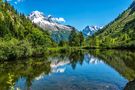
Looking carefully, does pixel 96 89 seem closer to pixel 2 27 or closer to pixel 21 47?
pixel 21 47

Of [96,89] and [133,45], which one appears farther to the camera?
[133,45]

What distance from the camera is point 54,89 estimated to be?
46750mm

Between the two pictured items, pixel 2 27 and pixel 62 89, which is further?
pixel 2 27

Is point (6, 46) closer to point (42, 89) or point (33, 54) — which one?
point (33, 54)

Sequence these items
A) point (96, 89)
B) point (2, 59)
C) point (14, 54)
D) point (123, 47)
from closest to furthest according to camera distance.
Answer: point (96, 89) < point (2, 59) < point (14, 54) < point (123, 47)

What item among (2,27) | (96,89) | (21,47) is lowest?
(96,89)

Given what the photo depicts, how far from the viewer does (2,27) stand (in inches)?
7766

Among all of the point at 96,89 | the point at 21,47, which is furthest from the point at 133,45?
the point at 96,89

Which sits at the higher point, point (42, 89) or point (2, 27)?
point (2, 27)

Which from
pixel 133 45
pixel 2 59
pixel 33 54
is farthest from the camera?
pixel 133 45

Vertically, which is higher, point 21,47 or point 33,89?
point 21,47

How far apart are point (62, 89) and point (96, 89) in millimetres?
5711

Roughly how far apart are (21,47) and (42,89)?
250 feet

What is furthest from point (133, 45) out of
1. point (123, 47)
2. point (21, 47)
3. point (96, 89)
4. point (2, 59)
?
point (96, 89)
